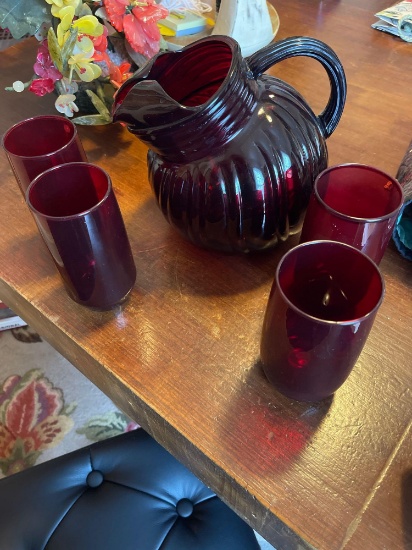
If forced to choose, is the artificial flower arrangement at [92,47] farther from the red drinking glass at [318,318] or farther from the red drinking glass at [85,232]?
the red drinking glass at [318,318]


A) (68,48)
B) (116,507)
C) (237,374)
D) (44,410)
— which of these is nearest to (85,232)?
(237,374)

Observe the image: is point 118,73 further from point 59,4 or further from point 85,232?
point 85,232

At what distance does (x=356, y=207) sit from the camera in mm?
476

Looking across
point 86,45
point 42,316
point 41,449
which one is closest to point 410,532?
point 42,316

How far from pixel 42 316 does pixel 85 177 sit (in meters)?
0.15

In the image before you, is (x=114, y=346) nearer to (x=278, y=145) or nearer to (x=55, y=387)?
(x=278, y=145)

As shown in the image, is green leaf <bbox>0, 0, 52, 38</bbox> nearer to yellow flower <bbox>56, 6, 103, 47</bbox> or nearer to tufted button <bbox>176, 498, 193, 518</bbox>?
yellow flower <bbox>56, 6, 103, 47</bbox>

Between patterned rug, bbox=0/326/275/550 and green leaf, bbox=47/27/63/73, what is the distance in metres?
0.74

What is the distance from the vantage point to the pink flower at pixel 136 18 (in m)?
0.60

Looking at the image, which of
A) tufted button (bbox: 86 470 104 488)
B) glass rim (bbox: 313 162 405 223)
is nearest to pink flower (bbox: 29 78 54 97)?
glass rim (bbox: 313 162 405 223)

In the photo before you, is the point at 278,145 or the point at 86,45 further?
the point at 86,45

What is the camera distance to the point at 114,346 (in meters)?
0.46

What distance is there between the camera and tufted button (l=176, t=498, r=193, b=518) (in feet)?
2.02

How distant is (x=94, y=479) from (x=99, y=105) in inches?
19.5
